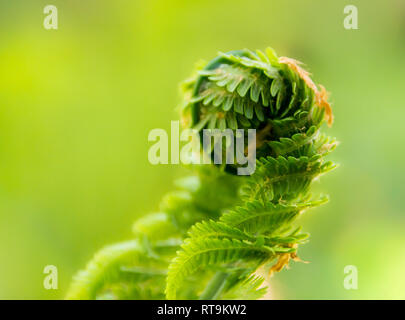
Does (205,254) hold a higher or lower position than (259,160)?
lower

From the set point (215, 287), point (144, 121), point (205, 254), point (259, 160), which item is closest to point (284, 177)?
point (259, 160)

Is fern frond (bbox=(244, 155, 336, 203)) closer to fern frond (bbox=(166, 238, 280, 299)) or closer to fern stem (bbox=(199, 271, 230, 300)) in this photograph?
fern frond (bbox=(166, 238, 280, 299))

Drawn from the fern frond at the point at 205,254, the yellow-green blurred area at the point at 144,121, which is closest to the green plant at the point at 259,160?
the fern frond at the point at 205,254

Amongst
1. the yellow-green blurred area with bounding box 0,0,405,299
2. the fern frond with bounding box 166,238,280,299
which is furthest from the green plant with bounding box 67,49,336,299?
the yellow-green blurred area with bounding box 0,0,405,299

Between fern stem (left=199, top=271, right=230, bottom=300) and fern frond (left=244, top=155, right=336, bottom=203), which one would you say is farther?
fern stem (left=199, top=271, right=230, bottom=300)

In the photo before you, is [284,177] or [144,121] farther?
[144,121]

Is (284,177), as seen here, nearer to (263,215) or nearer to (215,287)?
(263,215)

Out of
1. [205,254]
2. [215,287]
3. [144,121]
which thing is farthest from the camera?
[144,121]
